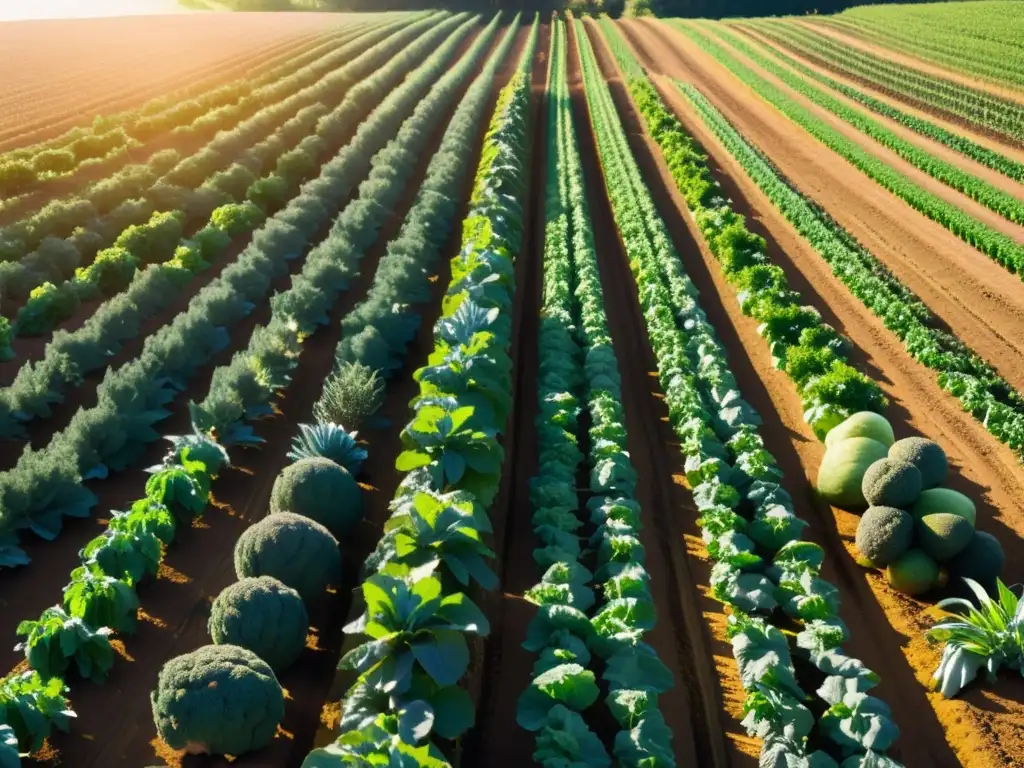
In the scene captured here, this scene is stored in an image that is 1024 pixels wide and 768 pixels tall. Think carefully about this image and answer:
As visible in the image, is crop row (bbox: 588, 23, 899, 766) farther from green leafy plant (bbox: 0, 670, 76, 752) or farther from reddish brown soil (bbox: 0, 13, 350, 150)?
reddish brown soil (bbox: 0, 13, 350, 150)

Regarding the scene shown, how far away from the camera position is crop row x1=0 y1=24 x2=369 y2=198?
22078 millimetres

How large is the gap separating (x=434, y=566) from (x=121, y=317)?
868 centimetres

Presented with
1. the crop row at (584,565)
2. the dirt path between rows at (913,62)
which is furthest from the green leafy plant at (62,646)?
the dirt path between rows at (913,62)

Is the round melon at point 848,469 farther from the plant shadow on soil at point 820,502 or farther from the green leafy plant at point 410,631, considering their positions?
the green leafy plant at point 410,631

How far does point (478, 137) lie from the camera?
28.2 metres

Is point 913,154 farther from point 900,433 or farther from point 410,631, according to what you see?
point 410,631

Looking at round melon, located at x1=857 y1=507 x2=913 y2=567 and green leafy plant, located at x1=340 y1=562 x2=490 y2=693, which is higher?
green leafy plant, located at x1=340 y1=562 x2=490 y2=693

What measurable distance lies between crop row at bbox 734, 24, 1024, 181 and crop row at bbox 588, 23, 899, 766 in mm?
12980

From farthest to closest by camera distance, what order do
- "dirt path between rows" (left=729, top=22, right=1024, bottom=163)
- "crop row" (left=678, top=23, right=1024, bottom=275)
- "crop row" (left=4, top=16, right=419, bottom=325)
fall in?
1. "dirt path between rows" (left=729, top=22, right=1024, bottom=163)
2. "crop row" (left=678, top=23, right=1024, bottom=275)
3. "crop row" (left=4, top=16, right=419, bottom=325)

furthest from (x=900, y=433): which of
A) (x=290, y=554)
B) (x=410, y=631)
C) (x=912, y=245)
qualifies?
(x=912, y=245)

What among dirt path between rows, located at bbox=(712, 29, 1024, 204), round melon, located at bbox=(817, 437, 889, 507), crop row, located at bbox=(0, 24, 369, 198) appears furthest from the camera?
dirt path between rows, located at bbox=(712, 29, 1024, 204)

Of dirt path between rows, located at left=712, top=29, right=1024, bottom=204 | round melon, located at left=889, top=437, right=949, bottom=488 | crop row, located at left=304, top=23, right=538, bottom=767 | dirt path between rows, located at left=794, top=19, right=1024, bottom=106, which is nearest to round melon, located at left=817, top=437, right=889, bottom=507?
round melon, located at left=889, top=437, right=949, bottom=488

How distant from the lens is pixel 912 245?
64.6 ft

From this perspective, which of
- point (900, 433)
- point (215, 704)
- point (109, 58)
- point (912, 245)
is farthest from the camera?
point (109, 58)
